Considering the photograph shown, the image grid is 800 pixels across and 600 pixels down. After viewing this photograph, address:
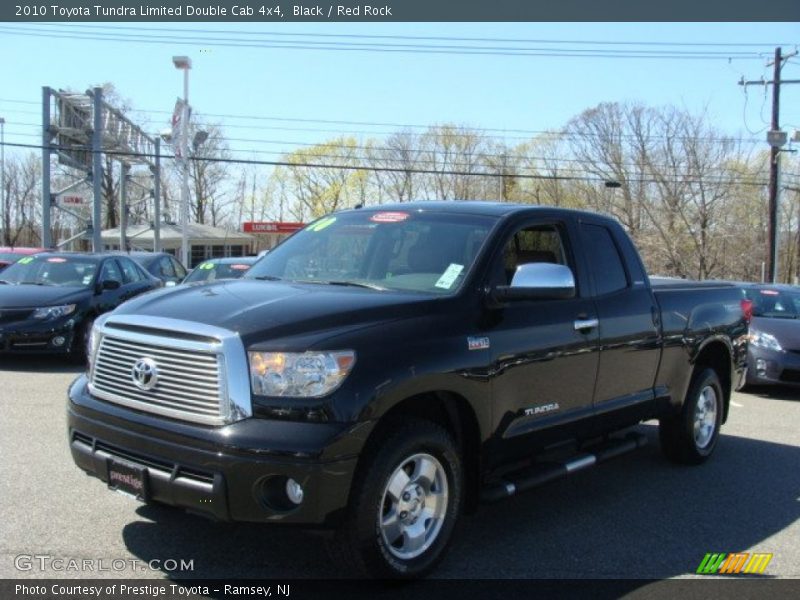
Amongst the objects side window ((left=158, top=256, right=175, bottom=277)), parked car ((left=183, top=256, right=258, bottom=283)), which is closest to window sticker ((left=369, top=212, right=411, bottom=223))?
parked car ((left=183, top=256, right=258, bottom=283))

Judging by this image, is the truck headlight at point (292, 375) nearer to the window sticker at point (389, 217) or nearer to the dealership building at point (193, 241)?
the window sticker at point (389, 217)

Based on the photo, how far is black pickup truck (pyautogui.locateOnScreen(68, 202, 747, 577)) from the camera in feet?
11.1

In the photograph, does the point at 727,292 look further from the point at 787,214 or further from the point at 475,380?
the point at 787,214

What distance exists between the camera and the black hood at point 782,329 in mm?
10461

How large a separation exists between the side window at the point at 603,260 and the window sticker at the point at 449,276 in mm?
1325

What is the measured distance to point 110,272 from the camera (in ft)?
40.2

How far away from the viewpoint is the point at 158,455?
3.51m

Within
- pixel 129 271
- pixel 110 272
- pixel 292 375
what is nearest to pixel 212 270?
pixel 129 271

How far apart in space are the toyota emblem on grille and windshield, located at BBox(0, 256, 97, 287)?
334 inches

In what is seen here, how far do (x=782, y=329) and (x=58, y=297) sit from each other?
10.4m

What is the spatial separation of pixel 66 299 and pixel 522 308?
328 inches

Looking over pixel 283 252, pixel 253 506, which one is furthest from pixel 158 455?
pixel 283 252

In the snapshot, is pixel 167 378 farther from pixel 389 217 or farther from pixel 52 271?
pixel 52 271

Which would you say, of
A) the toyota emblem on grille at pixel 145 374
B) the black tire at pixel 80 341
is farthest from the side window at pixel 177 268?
the toyota emblem on grille at pixel 145 374
